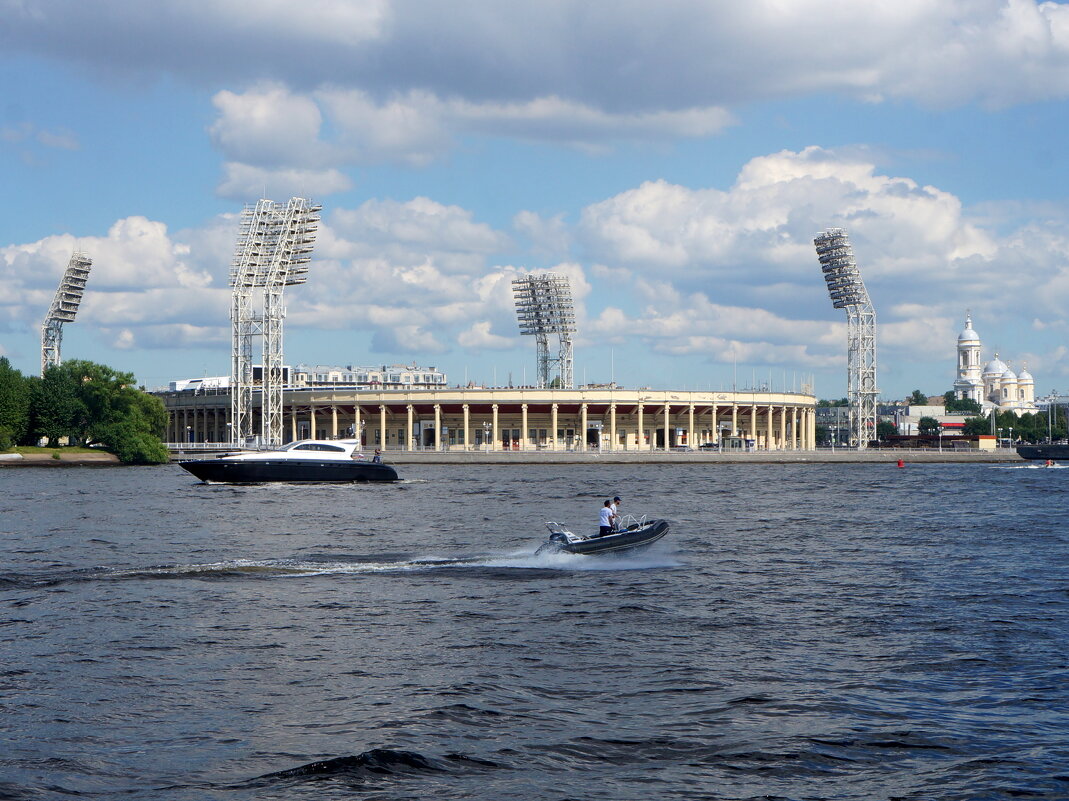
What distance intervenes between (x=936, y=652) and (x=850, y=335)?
132470 millimetres

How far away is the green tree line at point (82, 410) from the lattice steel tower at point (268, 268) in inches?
380

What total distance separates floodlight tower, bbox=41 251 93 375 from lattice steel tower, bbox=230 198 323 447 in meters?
36.4

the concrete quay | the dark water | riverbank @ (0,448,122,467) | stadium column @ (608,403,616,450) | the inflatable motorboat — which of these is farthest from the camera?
stadium column @ (608,403,616,450)

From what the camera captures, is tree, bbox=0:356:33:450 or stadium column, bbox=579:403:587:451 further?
stadium column, bbox=579:403:587:451

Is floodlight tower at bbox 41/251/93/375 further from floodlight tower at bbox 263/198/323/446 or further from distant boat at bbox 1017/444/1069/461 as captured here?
distant boat at bbox 1017/444/1069/461

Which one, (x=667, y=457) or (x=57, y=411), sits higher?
(x=57, y=411)

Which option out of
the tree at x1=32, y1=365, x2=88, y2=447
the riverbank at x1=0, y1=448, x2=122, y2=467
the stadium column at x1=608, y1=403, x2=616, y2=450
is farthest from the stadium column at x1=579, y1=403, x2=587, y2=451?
the tree at x1=32, y1=365, x2=88, y2=447

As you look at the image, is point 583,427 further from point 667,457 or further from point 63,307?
point 63,307

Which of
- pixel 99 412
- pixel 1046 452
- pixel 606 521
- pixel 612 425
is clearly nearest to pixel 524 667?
pixel 606 521

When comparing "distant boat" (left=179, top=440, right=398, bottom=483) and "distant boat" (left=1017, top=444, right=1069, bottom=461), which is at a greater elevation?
"distant boat" (left=179, top=440, right=398, bottom=483)

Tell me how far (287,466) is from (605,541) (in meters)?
42.2

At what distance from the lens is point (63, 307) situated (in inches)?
5940

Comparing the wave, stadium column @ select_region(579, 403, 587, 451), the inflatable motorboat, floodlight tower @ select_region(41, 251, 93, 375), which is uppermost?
floodlight tower @ select_region(41, 251, 93, 375)

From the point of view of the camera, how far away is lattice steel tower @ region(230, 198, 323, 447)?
123562 millimetres
